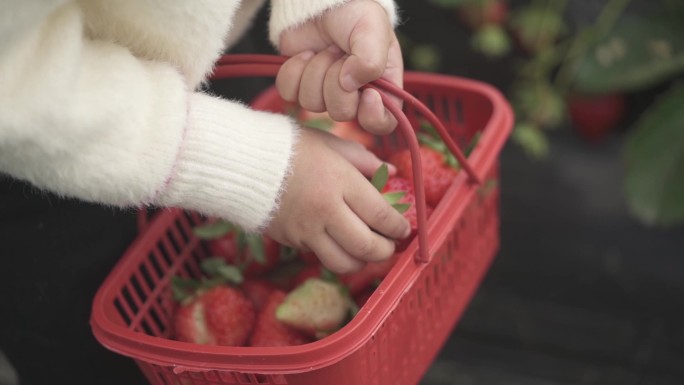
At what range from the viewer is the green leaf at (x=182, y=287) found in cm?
86

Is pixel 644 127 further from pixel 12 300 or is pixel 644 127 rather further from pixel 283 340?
pixel 12 300

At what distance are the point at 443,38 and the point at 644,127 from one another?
1.49 feet

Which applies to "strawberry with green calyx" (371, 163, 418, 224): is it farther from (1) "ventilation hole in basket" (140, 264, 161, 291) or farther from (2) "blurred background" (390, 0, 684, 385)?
(2) "blurred background" (390, 0, 684, 385)

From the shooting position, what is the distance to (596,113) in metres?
1.56

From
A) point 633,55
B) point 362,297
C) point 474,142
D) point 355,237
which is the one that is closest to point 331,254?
point 355,237

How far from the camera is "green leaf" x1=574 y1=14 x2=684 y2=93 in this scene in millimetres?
1448

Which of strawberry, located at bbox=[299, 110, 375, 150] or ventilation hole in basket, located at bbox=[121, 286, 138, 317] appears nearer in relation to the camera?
ventilation hole in basket, located at bbox=[121, 286, 138, 317]

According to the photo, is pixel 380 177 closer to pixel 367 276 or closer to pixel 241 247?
pixel 367 276

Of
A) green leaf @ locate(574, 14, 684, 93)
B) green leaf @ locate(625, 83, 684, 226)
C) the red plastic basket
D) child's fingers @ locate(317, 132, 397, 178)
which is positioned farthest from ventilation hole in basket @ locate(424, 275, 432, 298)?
green leaf @ locate(574, 14, 684, 93)

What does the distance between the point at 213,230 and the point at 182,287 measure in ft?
0.22

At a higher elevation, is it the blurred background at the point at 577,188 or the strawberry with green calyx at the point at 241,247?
the strawberry with green calyx at the point at 241,247

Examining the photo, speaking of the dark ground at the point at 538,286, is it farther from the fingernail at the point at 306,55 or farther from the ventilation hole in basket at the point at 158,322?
the fingernail at the point at 306,55

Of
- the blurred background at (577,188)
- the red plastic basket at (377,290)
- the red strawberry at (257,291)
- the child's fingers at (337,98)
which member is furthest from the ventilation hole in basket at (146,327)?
the blurred background at (577,188)

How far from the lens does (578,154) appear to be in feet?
5.23
